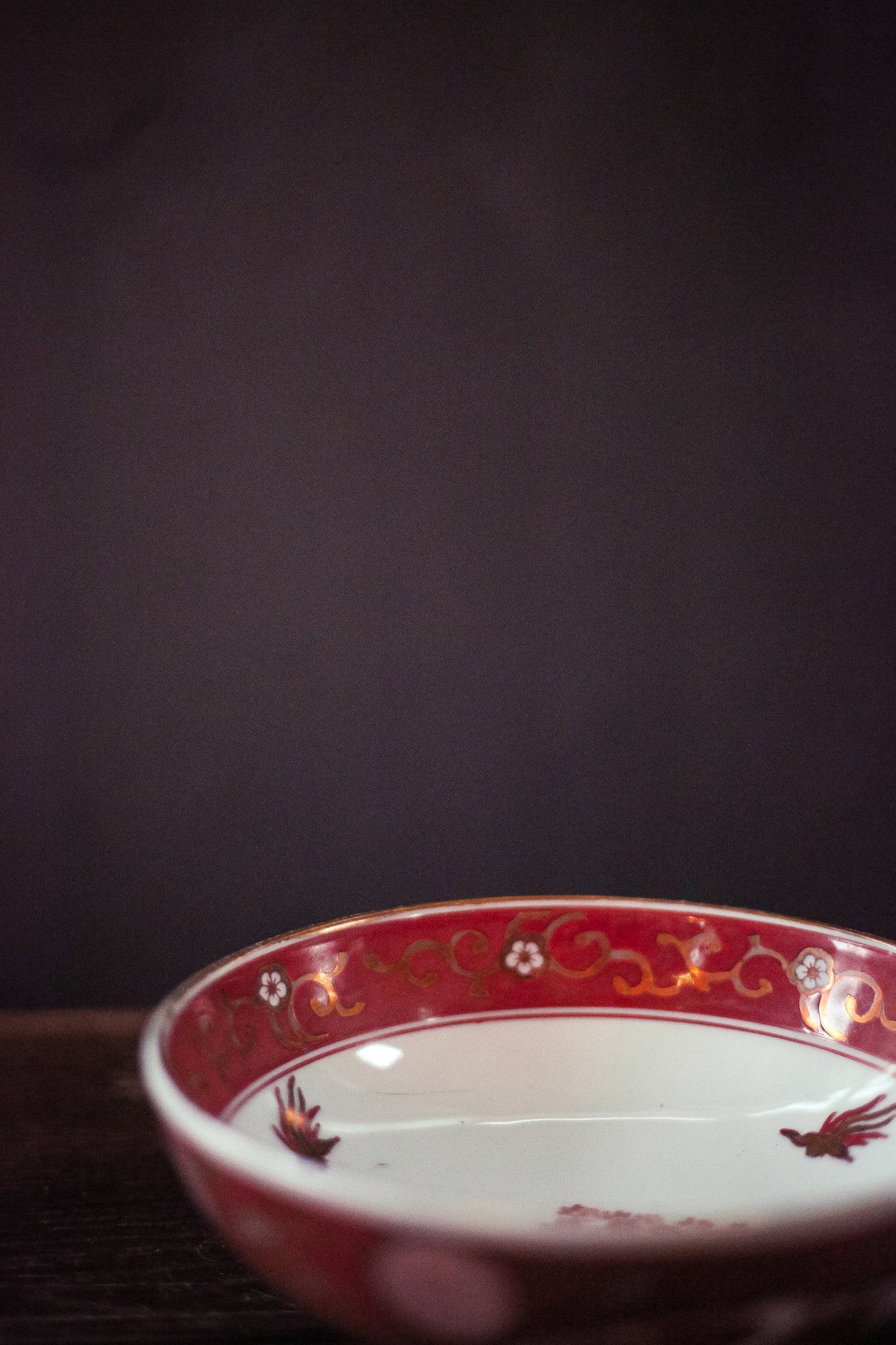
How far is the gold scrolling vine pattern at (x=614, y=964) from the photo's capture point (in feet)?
1.56

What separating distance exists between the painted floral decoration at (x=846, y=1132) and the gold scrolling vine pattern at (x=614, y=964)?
45 mm

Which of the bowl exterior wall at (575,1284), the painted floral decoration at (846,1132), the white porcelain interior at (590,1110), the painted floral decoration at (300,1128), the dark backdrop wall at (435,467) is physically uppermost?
the dark backdrop wall at (435,467)

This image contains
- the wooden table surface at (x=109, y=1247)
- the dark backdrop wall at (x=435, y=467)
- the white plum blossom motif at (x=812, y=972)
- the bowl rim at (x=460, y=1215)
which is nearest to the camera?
the bowl rim at (x=460, y=1215)

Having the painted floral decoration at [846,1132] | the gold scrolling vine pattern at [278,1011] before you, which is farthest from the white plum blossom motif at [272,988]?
the painted floral decoration at [846,1132]

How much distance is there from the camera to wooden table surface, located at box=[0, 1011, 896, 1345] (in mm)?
364

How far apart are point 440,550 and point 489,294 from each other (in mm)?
204

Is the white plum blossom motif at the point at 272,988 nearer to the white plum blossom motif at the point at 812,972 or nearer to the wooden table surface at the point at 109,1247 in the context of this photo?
the wooden table surface at the point at 109,1247

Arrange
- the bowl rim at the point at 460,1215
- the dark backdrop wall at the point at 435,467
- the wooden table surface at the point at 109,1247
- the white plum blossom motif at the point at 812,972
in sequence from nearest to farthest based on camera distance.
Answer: the bowl rim at the point at 460,1215, the wooden table surface at the point at 109,1247, the white plum blossom motif at the point at 812,972, the dark backdrop wall at the point at 435,467

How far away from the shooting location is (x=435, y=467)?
754 millimetres

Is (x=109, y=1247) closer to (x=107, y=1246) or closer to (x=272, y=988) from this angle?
(x=107, y=1246)

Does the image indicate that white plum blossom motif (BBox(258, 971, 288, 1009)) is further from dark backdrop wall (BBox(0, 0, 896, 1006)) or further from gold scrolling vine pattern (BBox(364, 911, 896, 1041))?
dark backdrop wall (BBox(0, 0, 896, 1006))

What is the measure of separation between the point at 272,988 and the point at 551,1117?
15cm

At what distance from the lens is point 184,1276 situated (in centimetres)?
40

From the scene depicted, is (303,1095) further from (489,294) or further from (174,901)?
(489,294)
